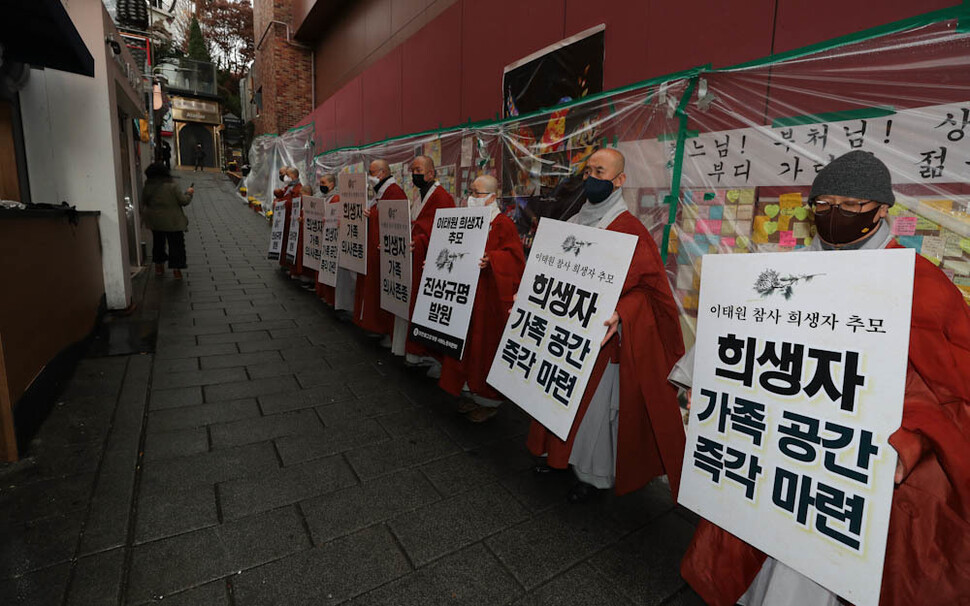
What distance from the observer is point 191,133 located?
3559cm

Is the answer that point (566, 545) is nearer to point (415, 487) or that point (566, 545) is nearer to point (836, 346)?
point (415, 487)

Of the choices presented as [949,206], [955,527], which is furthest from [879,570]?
[949,206]

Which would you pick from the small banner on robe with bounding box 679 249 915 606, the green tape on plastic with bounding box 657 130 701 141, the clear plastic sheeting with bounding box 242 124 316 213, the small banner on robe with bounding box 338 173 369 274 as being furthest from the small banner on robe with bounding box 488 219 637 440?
the clear plastic sheeting with bounding box 242 124 316 213

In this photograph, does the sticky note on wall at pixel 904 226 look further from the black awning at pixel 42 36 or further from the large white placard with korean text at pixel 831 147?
the black awning at pixel 42 36

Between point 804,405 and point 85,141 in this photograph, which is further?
point 85,141

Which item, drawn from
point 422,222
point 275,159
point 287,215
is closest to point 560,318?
point 422,222

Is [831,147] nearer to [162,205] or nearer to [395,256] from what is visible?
[395,256]

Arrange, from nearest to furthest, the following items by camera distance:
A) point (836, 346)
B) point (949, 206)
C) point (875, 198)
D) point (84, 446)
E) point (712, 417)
Answer: point (836, 346) < point (875, 198) < point (712, 417) < point (949, 206) < point (84, 446)

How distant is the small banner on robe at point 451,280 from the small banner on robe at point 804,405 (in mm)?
1731

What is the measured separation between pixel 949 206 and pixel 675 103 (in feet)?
4.92

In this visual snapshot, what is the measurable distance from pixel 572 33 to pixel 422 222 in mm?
2181

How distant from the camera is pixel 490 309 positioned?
11.1 ft

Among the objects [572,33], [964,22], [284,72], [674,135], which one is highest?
[284,72]

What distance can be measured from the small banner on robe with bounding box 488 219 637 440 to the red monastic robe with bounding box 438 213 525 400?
55 cm
